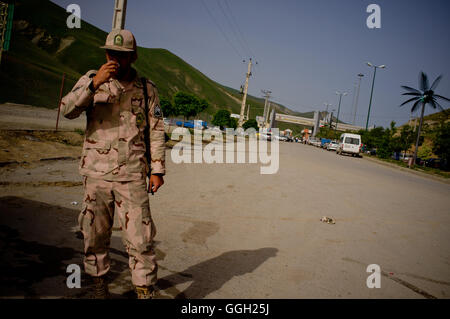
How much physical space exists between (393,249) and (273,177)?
5607 mm

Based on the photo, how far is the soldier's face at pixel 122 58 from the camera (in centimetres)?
228

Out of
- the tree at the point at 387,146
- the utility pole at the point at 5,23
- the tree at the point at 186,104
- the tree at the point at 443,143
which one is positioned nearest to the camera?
the utility pole at the point at 5,23

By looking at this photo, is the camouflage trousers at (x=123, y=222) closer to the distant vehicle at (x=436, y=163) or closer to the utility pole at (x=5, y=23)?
the utility pole at (x=5, y=23)

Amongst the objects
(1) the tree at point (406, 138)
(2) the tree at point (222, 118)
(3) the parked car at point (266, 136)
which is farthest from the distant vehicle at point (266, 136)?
(1) the tree at point (406, 138)

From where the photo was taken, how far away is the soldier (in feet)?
7.40

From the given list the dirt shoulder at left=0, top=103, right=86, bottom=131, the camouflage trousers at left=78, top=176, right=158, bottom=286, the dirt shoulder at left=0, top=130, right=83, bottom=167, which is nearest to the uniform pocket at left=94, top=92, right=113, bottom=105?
the camouflage trousers at left=78, top=176, right=158, bottom=286

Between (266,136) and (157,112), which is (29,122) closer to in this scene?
(157,112)

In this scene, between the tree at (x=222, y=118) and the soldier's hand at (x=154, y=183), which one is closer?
the soldier's hand at (x=154, y=183)

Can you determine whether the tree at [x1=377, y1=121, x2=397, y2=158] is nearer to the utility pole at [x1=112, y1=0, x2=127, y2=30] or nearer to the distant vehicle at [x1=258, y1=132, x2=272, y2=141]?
the distant vehicle at [x1=258, y1=132, x2=272, y2=141]

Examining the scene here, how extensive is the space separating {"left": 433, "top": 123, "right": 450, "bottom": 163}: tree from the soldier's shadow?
103ft

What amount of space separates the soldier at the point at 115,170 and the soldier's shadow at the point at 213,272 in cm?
45

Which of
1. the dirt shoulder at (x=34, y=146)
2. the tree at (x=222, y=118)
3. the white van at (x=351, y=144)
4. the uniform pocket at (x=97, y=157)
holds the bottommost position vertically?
the dirt shoulder at (x=34, y=146)
